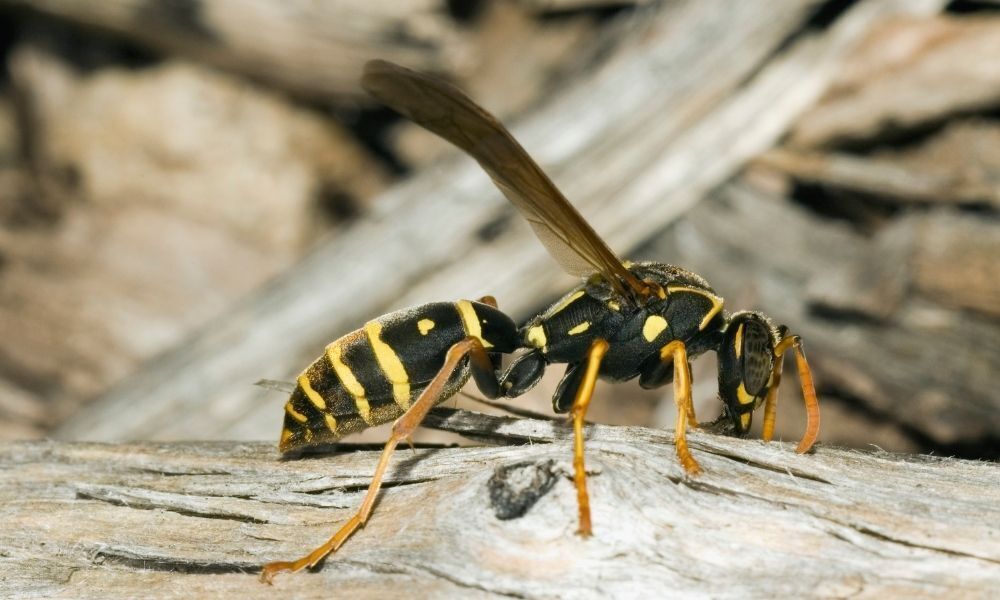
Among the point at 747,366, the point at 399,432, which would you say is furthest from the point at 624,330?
the point at 399,432

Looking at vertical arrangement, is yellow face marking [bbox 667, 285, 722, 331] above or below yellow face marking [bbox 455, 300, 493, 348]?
below

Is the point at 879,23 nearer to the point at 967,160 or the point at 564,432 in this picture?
the point at 967,160

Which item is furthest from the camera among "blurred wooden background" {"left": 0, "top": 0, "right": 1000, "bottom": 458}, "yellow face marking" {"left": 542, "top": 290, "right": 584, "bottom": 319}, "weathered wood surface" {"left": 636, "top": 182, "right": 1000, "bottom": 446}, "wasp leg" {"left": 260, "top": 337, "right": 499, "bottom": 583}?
"blurred wooden background" {"left": 0, "top": 0, "right": 1000, "bottom": 458}

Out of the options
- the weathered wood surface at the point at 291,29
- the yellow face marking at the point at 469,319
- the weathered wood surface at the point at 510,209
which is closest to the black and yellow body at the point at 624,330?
the yellow face marking at the point at 469,319

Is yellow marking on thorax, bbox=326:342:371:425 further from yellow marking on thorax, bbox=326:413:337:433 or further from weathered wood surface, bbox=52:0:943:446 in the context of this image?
weathered wood surface, bbox=52:0:943:446

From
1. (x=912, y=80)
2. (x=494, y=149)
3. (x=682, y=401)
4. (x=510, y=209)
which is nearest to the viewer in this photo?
(x=494, y=149)

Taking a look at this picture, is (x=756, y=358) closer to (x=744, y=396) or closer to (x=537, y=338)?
(x=744, y=396)

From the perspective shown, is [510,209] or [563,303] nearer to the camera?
[563,303]

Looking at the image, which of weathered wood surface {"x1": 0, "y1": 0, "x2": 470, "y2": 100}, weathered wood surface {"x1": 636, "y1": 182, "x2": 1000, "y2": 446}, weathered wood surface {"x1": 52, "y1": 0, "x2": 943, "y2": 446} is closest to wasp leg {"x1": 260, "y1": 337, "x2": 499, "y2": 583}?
weathered wood surface {"x1": 52, "y1": 0, "x2": 943, "y2": 446}
